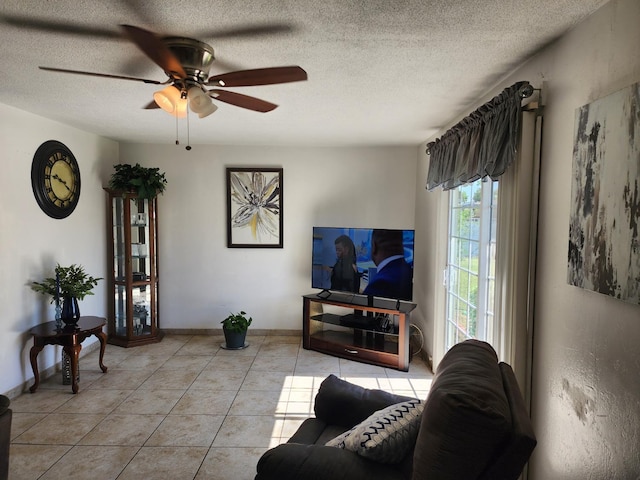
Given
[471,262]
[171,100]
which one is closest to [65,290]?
[171,100]

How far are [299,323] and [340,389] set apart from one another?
9.99 ft

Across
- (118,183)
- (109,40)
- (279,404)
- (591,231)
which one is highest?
(109,40)

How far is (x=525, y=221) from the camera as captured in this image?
2088 mm

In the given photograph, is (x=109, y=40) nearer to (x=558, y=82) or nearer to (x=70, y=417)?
(x=558, y=82)

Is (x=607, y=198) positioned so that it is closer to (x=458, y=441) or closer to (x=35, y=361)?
(x=458, y=441)

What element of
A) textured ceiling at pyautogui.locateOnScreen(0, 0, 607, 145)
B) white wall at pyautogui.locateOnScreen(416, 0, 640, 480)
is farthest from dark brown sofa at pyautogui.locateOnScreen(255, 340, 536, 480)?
textured ceiling at pyautogui.locateOnScreen(0, 0, 607, 145)

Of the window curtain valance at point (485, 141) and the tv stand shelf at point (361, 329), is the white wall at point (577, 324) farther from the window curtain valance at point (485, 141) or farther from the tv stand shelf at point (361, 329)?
the tv stand shelf at point (361, 329)

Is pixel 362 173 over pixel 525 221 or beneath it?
over

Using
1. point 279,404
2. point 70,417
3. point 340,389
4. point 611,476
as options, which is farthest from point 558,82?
point 70,417

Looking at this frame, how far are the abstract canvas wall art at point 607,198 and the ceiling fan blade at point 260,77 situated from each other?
1199 millimetres

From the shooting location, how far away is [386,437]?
1.49 metres

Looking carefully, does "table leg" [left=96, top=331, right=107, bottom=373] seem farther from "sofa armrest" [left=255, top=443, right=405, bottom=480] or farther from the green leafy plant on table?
"sofa armrest" [left=255, top=443, right=405, bottom=480]

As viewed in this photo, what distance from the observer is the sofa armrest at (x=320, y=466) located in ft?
4.68

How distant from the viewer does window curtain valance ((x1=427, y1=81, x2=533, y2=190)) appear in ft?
6.83
